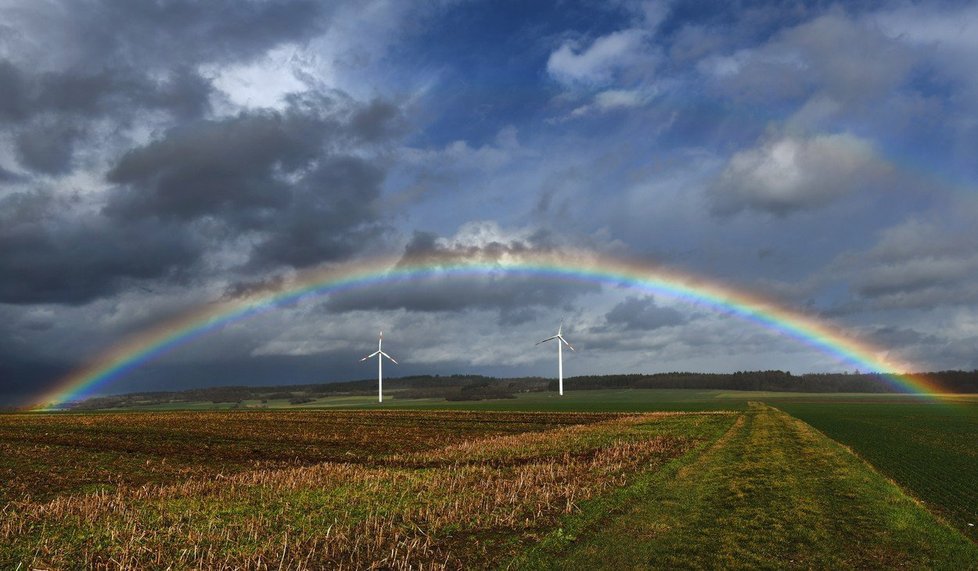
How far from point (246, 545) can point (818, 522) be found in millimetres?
15828

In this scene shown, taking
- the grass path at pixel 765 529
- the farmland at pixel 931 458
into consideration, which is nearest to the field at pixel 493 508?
the grass path at pixel 765 529

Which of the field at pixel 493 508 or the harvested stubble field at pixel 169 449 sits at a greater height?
the field at pixel 493 508

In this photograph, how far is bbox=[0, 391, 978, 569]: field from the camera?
14.9 m

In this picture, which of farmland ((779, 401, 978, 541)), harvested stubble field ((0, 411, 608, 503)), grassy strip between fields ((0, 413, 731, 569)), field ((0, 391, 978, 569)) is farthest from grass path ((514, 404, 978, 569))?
harvested stubble field ((0, 411, 608, 503))

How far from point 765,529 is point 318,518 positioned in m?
13.0

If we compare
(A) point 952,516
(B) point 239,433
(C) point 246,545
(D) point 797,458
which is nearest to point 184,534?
(C) point 246,545

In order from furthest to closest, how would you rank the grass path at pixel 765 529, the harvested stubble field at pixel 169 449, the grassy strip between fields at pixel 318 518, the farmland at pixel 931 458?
1. the harvested stubble field at pixel 169 449
2. the farmland at pixel 931 458
3. the grassy strip between fields at pixel 318 518
4. the grass path at pixel 765 529

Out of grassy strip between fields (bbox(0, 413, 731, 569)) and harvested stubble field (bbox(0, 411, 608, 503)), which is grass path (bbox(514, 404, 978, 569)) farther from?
harvested stubble field (bbox(0, 411, 608, 503))

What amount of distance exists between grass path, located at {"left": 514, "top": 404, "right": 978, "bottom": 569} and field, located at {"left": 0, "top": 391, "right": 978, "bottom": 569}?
0.27ft

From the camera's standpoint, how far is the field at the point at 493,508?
14.9m

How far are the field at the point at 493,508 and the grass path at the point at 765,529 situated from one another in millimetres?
82

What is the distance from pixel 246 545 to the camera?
52.0 ft

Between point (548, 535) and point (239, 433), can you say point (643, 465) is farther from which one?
point (239, 433)

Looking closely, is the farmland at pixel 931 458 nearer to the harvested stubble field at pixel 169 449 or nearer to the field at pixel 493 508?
the field at pixel 493 508
